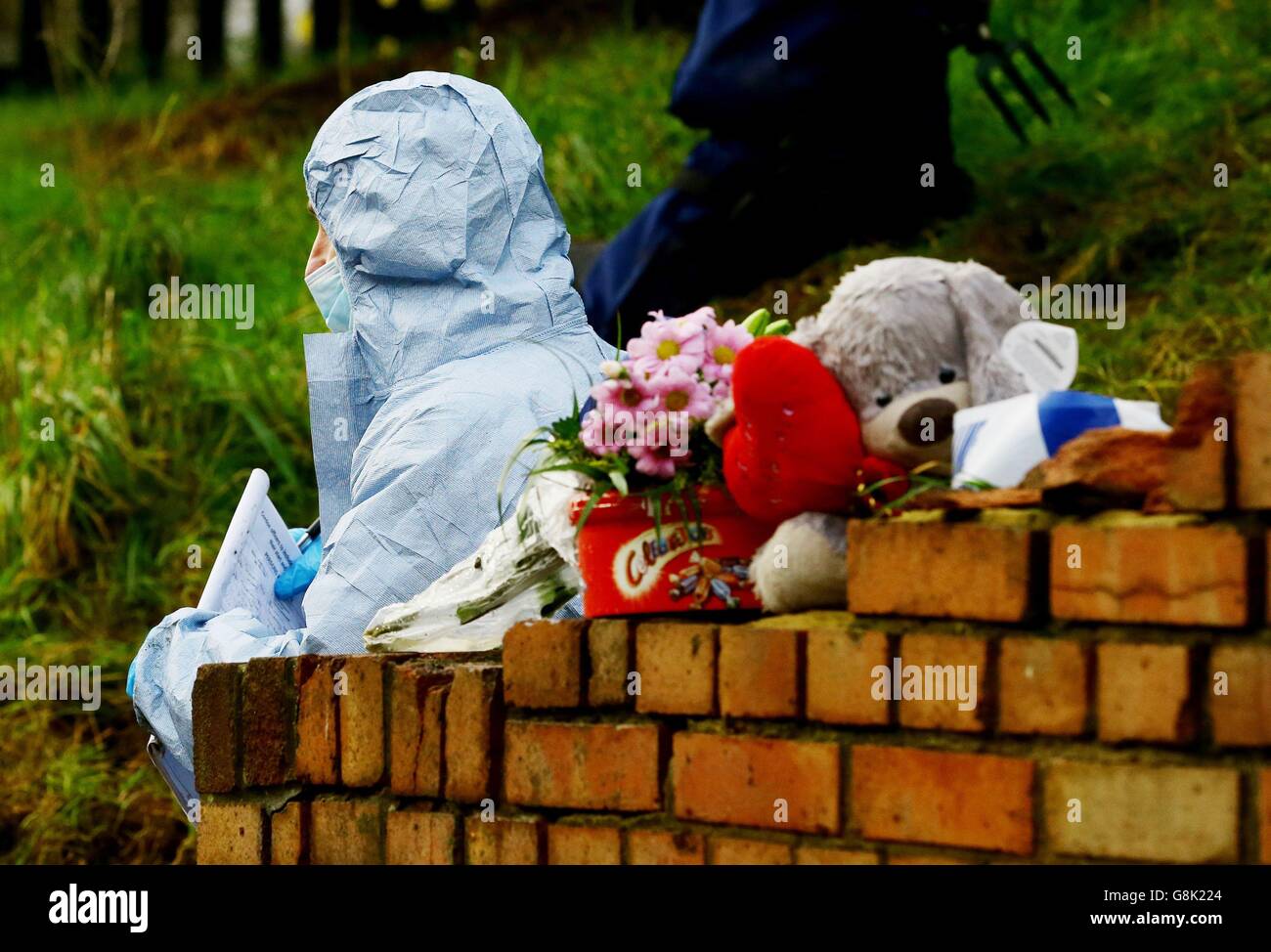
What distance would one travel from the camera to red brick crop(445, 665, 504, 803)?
7.48ft

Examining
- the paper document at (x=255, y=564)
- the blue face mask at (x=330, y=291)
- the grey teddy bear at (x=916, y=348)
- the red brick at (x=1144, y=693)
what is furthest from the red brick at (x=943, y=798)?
the blue face mask at (x=330, y=291)

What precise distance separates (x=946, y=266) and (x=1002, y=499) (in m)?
0.27

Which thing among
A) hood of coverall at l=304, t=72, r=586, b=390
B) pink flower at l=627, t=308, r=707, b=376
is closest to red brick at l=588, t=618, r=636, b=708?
pink flower at l=627, t=308, r=707, b=376

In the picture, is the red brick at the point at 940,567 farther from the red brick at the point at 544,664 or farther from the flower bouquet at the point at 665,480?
the red brick at the point at 544,664

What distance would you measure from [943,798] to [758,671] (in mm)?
265

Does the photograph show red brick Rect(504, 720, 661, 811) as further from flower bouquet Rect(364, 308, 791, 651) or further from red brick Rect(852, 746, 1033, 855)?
red brick Rect(852, 746, 1033, 855)

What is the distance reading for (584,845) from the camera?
2.15 metres

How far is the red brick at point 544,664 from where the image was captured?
2.19 meters

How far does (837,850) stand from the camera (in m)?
1.94

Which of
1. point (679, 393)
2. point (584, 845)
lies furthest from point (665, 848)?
point (679, 393)

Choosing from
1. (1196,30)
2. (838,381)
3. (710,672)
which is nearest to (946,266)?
(838,381)

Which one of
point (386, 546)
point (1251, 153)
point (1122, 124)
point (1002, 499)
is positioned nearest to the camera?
point (1002, 499)

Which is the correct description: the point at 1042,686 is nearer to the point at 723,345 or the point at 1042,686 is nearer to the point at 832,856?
the point at 832,856
